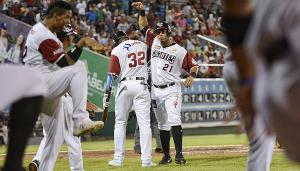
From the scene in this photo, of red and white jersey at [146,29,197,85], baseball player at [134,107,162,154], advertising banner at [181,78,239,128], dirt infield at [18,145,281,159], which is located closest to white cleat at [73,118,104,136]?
red and white jersey at [146,29,197,85]

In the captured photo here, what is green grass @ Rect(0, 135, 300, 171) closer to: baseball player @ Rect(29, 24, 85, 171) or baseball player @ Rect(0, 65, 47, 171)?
baseball player @ Rect(29, 24, 85, 171)

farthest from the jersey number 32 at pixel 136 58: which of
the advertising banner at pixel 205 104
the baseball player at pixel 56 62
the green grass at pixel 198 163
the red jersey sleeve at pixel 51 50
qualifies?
the advertising banner at pixel 205 104

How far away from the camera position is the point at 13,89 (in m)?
4.44

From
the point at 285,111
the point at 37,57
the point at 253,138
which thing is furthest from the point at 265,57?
the point at 37,57

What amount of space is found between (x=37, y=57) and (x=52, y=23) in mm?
429

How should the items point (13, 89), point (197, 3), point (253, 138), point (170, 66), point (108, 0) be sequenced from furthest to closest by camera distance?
point (197, 3) → point (108, 0) → point (170, 66) → point (253, 138) → point (13, 89)

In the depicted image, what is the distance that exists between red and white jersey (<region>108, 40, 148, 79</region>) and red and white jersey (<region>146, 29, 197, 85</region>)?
0.49m

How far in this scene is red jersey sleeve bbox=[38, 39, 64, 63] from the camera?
763 centimetres

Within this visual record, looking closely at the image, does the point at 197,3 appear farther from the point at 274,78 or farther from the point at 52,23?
the point at 274,78

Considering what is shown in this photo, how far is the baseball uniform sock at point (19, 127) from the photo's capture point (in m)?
4.39

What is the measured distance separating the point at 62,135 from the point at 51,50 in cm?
110

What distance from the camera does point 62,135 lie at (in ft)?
26.7

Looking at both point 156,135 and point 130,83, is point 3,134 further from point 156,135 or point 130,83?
point 130,83

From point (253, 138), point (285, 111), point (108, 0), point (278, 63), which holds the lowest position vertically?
point (253, 138)
